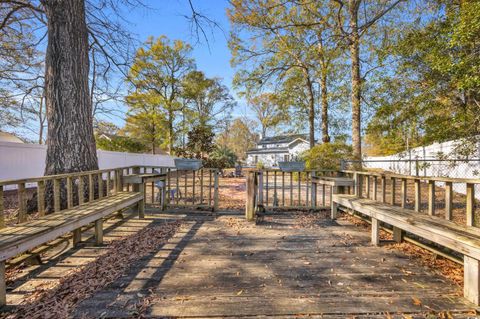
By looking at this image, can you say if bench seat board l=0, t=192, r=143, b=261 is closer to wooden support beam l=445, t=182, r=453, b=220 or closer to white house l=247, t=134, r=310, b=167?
wooden support beam l=445, t=182, r=453, b=220

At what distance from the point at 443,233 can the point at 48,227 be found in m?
3.61

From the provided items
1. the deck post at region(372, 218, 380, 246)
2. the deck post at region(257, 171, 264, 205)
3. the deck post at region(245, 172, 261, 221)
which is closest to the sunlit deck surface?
the deck post at region(372, 218, 380, 246)

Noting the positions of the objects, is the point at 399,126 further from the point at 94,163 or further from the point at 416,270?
the point at 94,163

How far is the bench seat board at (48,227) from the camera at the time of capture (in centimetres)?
172

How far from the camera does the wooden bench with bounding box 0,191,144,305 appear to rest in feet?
5.54

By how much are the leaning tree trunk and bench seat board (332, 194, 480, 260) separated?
4581mm

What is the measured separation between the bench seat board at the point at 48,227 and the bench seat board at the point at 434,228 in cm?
350

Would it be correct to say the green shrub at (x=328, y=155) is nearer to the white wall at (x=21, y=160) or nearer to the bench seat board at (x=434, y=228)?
the bench seat board at (x=434, y=228)

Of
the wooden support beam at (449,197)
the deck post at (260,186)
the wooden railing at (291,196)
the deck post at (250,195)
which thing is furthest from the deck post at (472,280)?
the deck post at (260,186)

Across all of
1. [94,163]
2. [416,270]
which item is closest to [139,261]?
[94,163]

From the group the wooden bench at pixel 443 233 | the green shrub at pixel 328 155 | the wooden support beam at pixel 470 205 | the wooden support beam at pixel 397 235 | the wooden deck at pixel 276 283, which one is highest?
the green shrub at pixel 328 155

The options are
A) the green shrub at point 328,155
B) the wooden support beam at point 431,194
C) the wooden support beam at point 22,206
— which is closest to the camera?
the wooden support beam at point 22,206

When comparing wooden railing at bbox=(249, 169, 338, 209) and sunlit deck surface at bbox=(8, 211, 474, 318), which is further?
wooden railing at bbox=(249, 169, 338, 209)

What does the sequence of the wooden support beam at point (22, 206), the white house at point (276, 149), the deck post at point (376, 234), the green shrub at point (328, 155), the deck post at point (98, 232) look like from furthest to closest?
the white house at point (276, 149) < the green shrub at point (328, 155) < the deck post at point (376, 234) < the deck post at point (98, 232) < the wooden support beam at point (22, 206)
